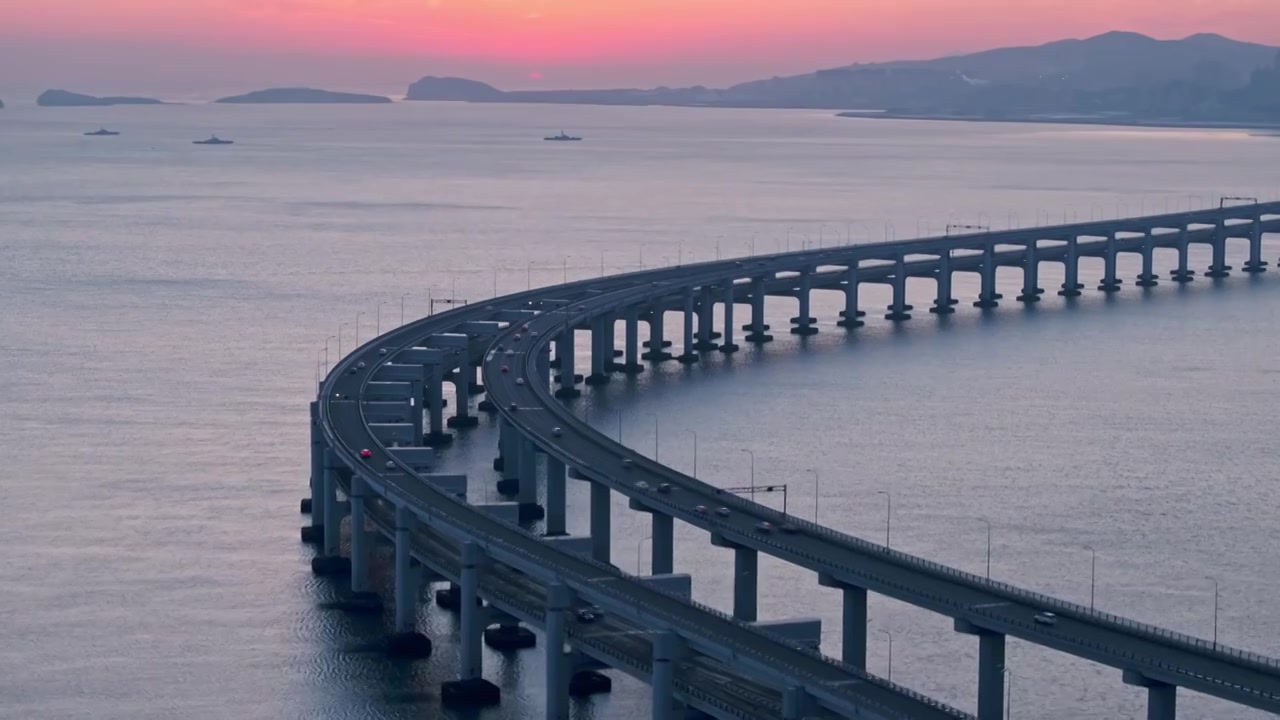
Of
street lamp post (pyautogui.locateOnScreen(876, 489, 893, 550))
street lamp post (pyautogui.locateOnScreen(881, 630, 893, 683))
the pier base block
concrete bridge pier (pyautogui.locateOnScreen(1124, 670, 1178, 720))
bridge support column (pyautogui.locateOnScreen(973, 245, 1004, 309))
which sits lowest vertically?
the pier base block

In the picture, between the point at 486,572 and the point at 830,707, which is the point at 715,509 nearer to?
the point at 486,572

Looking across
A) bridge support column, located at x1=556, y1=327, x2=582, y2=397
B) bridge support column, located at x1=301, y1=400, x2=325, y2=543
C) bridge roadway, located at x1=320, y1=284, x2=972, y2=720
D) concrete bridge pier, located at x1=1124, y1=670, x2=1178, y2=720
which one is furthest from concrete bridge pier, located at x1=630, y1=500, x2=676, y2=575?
bridge support column, located at x1=556, y1=327, x2=582, y2=397

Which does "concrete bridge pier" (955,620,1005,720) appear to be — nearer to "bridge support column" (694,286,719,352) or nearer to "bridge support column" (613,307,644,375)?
"bridge support column" (613,307,644,375)

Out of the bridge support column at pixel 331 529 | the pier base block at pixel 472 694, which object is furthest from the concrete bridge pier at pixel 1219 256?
the pier base block at pixel 472 694

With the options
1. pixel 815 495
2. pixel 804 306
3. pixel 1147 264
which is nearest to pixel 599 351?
pixel 804 306

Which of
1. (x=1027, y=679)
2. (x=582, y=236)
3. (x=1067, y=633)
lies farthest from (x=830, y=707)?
(x=582, y=236)

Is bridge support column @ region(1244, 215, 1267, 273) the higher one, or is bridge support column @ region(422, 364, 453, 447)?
bridge support column @ region(1244, 215, 1267, 273)

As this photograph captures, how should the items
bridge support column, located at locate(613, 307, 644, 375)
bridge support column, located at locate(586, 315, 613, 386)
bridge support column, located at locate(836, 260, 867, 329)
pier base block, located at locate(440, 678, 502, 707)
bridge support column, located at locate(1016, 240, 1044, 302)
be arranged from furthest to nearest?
bridge support column, located at locate(1016, 240, 1044, 302) < bridge support column, located at locate(836, 260, 867, 329) < bridge support column, located at locate(613, 307, 644, 375) < bridge support column, located at locate(586, 315, 613, 386) < pier base block, located at locate(440, 678, 502, 707)
